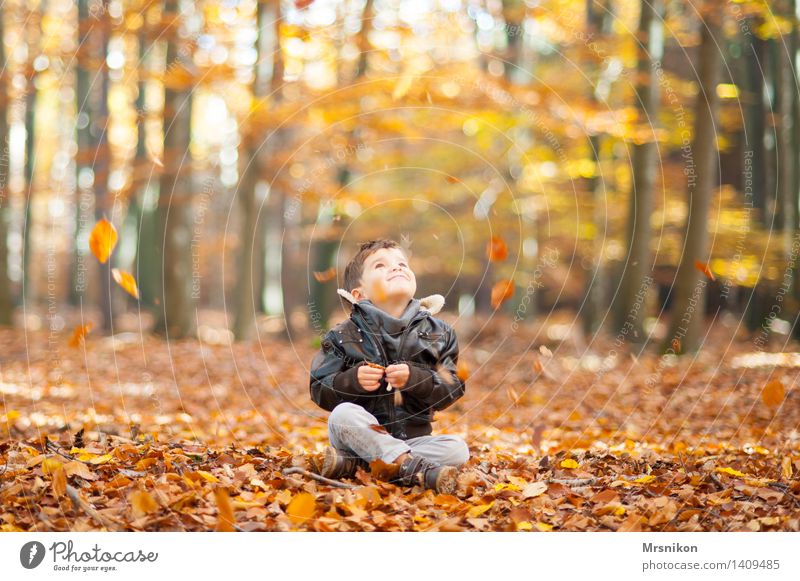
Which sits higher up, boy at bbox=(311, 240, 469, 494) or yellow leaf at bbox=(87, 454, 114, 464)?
boy at bbox=(311, 240, 469, 494)

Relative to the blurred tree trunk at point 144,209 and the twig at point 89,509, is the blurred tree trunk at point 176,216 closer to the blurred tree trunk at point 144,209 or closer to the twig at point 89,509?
the blurred tree trunk at point 144,209

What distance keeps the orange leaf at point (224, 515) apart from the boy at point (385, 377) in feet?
2.17

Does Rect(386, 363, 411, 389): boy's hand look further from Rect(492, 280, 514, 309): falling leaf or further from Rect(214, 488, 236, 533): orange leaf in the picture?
Rect(492, 280, 514, 309): falling leaf

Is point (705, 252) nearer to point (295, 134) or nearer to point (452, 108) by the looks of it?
point (452, 108)

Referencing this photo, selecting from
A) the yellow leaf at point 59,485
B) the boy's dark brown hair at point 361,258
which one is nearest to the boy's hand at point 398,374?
the boy's dark brown hair at point 361,258

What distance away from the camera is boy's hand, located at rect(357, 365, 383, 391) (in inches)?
143

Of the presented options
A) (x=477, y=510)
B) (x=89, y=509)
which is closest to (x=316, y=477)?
(x=477, y=510)

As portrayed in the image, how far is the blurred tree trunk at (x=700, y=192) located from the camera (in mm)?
9164

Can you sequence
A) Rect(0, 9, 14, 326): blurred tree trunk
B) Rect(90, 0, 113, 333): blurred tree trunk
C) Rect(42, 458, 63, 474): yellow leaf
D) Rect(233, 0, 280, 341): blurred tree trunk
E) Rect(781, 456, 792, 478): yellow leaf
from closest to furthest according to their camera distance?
1. Rect(42, 458, 63, 474): yellow leaf
2. Rect(781, 456, 792, 478): yellow leaf
3. Rect(233, 0, 280, 341): blurred tree trunk
4. Rect(90, 0, 113, 333): blurred tree trunk
5. Rect(0, 9, 14, 326): blurred tree trunk

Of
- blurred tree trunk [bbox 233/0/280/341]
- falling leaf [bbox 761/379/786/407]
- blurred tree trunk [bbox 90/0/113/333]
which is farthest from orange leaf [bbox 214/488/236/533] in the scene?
blurred tree trunk [bbox 90/0/113/333]

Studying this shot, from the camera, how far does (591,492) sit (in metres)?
3.72

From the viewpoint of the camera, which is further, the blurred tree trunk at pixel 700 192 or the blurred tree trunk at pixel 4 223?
the blurred tree trunk at pixel 4 223

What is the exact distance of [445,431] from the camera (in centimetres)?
645
